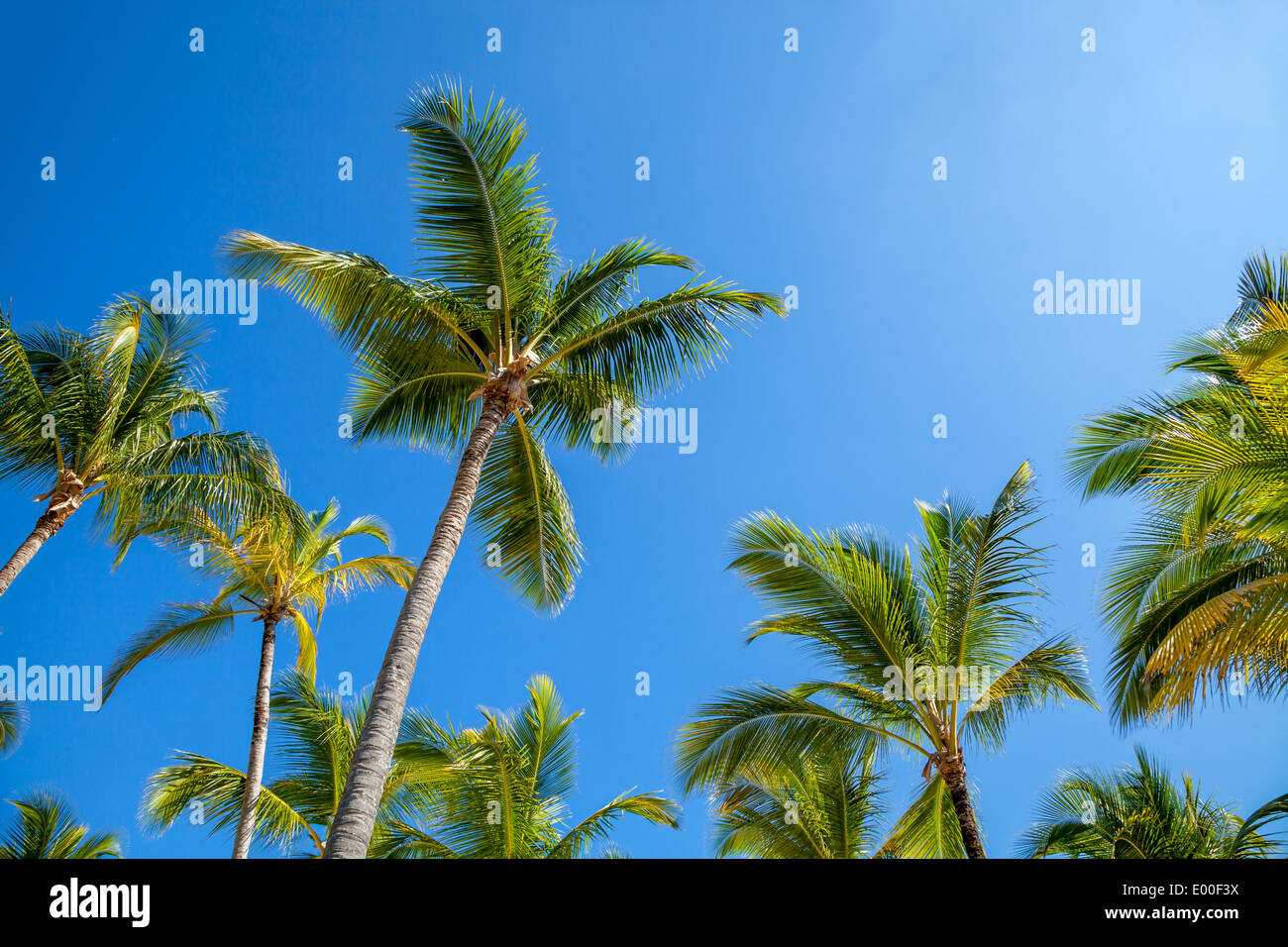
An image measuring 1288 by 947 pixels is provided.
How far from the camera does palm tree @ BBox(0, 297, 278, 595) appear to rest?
39.2 feet

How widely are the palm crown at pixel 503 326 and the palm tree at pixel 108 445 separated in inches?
96.4

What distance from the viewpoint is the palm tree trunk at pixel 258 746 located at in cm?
1241

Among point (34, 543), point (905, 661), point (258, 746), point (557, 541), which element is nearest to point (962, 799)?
point (905, 661)

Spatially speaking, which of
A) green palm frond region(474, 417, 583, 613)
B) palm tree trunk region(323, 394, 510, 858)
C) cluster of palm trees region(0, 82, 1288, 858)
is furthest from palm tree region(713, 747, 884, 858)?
palm tree trunk region(323, 394, 510, 858)

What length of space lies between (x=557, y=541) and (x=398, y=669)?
11.8 ft

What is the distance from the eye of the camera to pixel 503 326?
10750 millimetres

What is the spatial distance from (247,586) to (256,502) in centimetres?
318

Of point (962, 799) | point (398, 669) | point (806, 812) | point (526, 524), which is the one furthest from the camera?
point (806, 812)

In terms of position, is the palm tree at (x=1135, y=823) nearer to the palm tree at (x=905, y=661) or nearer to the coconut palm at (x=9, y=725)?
the palm tree at (x=905, y=661)

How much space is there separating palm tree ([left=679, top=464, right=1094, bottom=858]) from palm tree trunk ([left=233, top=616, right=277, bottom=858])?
712 centimetres

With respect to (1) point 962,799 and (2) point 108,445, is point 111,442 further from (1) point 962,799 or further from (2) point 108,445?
(1) point 962,799
